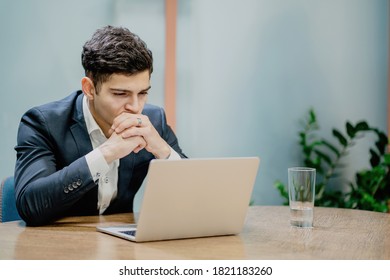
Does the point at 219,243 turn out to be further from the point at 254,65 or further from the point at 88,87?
the point at 254,65

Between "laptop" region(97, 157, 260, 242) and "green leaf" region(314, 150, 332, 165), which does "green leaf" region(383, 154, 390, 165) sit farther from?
"laptop" region(97, 157, 260, 242)

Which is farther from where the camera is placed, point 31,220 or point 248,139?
point 248,139

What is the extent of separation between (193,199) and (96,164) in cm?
43

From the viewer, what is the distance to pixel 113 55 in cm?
221

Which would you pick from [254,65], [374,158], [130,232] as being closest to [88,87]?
[130,232]

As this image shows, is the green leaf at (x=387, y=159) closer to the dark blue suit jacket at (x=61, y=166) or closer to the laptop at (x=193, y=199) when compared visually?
the dark blue suit jacket at (x=61, y=166)

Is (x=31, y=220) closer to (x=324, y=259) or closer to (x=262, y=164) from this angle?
(x=324, y=259)

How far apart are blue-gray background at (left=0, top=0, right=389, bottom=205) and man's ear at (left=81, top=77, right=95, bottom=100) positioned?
5.92 ft

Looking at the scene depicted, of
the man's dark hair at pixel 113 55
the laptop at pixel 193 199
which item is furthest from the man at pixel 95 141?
the laptop at pixel 193 199

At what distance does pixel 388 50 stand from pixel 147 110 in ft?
8.07

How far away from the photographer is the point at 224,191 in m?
1.75

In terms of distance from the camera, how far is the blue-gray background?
4090 millimetres
